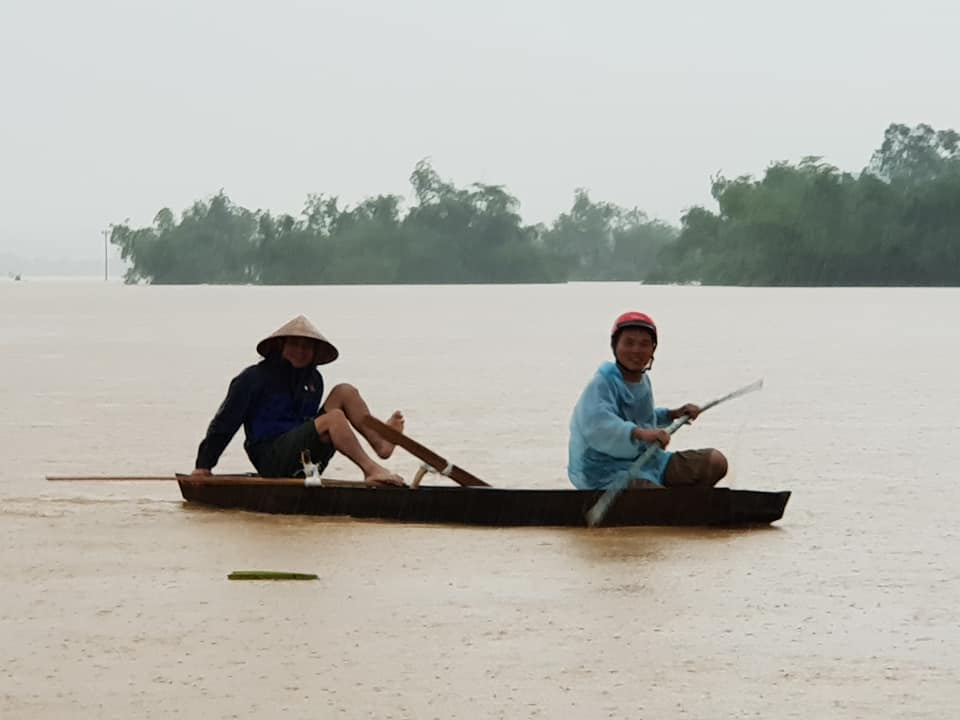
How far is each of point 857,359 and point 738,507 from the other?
17610 millimetres

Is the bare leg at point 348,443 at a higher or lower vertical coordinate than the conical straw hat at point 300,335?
lower

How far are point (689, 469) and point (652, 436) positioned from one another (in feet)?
1.62

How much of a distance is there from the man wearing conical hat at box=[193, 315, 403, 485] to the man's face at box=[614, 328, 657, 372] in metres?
1.22

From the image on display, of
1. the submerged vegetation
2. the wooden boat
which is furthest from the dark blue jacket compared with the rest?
the submerged vegetation

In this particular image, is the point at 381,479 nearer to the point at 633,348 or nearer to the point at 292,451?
the point at 292,451

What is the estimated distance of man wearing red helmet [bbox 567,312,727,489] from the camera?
848 cm

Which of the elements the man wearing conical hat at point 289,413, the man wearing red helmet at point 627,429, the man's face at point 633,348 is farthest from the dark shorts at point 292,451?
the man's face at point 633,348

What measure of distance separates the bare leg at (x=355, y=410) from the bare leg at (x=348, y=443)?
0.11 meters

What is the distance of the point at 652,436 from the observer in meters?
8.34

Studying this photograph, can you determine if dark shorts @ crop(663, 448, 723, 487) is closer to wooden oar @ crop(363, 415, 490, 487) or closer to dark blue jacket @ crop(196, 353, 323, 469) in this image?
wooden oar @ crop(363, 415, 490, 487)

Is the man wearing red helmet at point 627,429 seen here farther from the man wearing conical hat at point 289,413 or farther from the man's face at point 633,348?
the man wearing conical hat at point 289,413

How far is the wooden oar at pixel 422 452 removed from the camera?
9109mm

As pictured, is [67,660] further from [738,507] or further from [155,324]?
[155,324]

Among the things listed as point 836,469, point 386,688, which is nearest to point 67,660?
point 386,688
